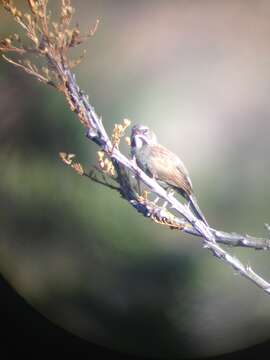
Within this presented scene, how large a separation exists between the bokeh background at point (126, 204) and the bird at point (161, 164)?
22mm

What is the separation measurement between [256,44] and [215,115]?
0.56ft

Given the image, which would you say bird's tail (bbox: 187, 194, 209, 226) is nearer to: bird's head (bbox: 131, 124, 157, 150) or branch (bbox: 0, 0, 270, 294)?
branch (bbox: 0, 0, 270, 294)

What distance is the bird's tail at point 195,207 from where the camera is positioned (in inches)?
47.9

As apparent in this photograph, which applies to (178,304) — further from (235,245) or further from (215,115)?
(215,115)

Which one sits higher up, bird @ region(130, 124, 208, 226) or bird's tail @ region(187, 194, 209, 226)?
bird @ region(130, 124, 208, 226)

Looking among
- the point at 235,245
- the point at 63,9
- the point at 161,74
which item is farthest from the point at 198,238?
the point at 63,9

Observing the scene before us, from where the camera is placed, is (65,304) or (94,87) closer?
(94,87)

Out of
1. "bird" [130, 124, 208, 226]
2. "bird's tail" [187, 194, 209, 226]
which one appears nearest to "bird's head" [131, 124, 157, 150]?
"bird" [130, 124, 208, 226]

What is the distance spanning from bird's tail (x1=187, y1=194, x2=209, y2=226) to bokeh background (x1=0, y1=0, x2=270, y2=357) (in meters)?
0.02

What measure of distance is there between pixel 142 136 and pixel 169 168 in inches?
3.6

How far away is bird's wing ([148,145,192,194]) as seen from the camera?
1.21m

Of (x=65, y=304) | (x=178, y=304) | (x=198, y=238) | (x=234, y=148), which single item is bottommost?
(x=65, y=304)

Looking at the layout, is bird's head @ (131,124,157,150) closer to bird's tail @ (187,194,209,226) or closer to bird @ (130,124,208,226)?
bird @ (130,124,208,226)

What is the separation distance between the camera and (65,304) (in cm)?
137
